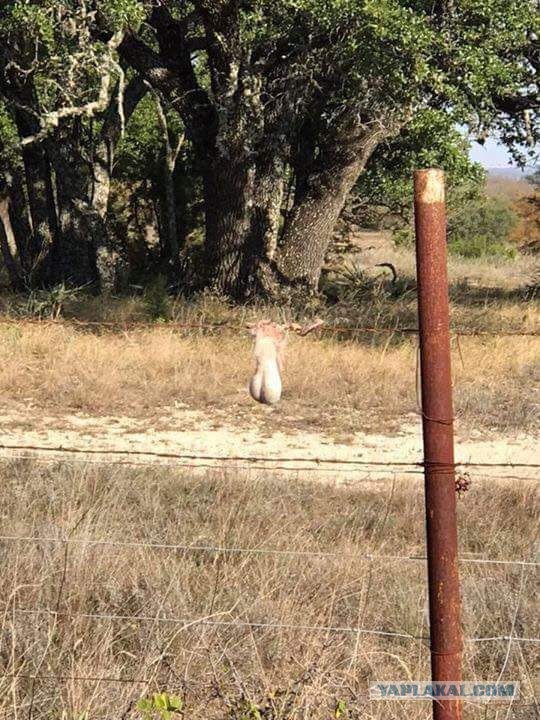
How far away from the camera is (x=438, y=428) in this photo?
281 centimetres

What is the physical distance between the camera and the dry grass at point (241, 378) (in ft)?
29.7

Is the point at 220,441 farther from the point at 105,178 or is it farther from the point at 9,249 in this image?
the point at 9,249

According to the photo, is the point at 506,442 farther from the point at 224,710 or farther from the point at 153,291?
the point at 153,291

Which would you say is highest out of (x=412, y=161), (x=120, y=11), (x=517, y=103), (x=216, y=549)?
(x=120, y=11)

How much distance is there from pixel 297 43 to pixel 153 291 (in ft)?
16.3

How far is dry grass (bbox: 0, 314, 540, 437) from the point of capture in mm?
9062

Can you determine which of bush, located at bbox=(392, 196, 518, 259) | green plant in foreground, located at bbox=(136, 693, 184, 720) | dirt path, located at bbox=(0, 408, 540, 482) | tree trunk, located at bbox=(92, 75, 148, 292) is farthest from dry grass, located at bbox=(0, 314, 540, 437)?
bush, located at bbox=(392, 196, 518, 259)

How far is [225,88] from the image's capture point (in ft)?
40.6

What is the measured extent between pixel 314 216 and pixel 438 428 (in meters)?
11.8

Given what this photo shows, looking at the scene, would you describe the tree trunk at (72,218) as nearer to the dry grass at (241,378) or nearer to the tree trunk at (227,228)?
the tree trunk at (227,228)

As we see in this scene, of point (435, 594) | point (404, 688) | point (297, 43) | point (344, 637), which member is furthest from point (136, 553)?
point (297, 43)

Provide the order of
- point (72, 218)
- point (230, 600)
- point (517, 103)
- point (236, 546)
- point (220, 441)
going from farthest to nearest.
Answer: point (72, 218) → point (517, 103) → point (220, 441) → point (236, 546) → point (230, 600)

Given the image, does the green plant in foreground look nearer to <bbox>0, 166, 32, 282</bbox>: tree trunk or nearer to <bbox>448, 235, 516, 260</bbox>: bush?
<bbox>0, 166, 32, 282</bbox>: tree trunk

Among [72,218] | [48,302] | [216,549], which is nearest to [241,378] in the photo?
[48,302]
